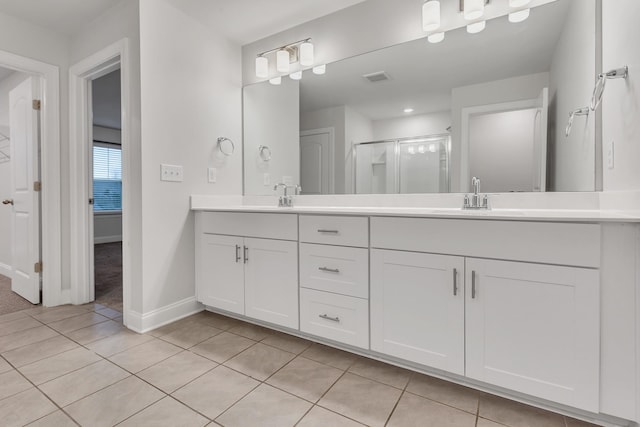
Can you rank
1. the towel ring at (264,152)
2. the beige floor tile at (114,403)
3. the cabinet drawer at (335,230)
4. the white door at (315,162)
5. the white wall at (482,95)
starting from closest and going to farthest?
the beige floor tile at (114,403), the cabinet drawer at (335,230), the white wall at (482,95), the white door at (315,162), the towel ring at (264,152)

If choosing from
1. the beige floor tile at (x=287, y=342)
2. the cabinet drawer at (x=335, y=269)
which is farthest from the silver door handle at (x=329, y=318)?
the beige floor tile at (x=287, y=342)

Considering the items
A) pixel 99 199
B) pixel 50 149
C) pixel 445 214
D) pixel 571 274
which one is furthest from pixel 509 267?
pixel 99 199

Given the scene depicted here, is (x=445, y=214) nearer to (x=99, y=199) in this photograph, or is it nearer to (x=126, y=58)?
(x=126, y=58)

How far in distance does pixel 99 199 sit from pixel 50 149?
424 centimetres

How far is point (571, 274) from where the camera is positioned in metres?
1.16

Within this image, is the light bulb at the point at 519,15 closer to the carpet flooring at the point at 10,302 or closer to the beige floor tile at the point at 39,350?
the beige floor tile at the point at 39,350

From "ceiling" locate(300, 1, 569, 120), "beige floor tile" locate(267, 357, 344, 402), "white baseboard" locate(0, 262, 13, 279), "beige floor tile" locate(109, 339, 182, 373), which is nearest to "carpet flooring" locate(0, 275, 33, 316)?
"white baseboard" locate(0, 262, 13, 279)

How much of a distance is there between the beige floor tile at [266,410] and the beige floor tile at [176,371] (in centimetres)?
35

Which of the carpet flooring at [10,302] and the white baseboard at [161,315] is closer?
the white baseboard at [161,315]

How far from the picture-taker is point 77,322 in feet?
7.34

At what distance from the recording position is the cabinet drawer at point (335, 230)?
1612 mm

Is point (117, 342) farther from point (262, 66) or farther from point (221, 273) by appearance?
point (262, 66)

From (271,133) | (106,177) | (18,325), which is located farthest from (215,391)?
(106,177)

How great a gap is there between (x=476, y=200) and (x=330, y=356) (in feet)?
3.96
